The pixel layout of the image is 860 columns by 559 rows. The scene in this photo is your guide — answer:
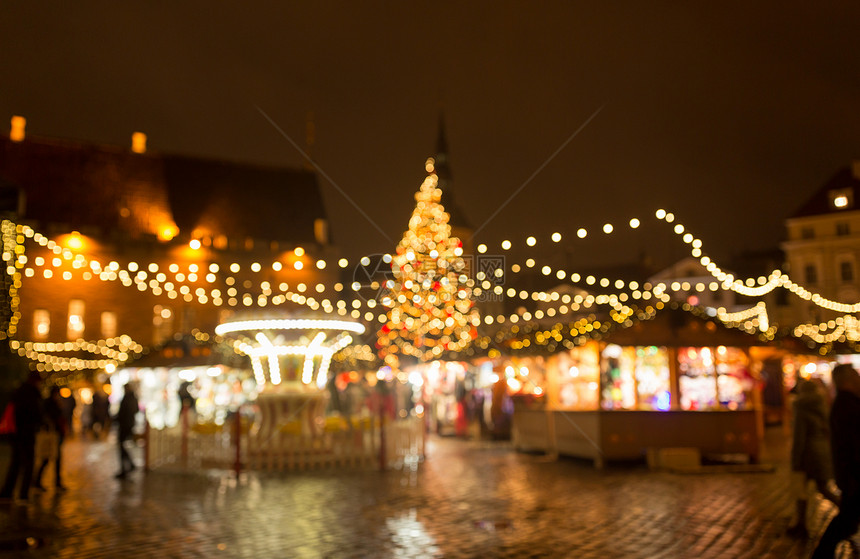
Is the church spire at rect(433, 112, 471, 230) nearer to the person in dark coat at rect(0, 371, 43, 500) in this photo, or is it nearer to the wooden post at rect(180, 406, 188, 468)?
the wooden post at rect(180, 406, 188, 468)

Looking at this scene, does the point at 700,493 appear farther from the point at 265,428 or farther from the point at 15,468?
the point at 15,468

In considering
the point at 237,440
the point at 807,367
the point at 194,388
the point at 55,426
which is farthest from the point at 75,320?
the point at 807,367

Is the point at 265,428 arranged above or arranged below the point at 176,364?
below

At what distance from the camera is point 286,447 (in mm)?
15133

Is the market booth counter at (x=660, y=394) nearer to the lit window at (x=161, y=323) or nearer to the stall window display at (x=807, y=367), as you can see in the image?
the stall window display at (x=807, y=367)

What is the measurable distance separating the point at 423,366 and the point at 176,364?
8284mm

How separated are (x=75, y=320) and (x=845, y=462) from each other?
126ft

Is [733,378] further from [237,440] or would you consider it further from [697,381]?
[237,440]

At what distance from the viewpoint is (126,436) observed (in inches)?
568

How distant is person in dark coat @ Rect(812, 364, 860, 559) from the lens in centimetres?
572

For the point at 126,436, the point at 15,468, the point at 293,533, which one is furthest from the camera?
the point at 126,436

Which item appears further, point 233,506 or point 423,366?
point 423,366

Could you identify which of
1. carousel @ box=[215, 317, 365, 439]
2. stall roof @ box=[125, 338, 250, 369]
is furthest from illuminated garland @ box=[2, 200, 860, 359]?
stall roof @ box=[125, 338, 250, 369]

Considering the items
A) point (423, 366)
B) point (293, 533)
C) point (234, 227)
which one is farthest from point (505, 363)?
point (234, 227)
